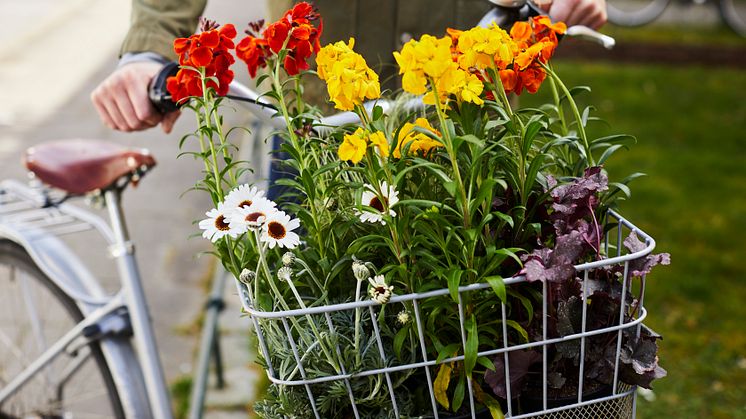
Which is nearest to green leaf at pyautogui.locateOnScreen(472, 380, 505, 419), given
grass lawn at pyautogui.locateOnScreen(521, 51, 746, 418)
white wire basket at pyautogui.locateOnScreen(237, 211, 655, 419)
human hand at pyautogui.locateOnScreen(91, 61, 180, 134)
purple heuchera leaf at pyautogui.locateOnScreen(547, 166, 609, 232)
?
white wire basket at pyautogui.locateOnScreen(237, 211, 655, 419)

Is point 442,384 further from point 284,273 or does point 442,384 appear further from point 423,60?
point 423,60

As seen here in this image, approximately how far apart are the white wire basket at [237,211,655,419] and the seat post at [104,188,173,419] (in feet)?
3.48

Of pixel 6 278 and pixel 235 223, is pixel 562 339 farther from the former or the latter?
pixel 6 278

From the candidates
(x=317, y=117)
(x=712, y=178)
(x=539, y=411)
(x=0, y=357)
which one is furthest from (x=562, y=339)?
(x=712, y=178)

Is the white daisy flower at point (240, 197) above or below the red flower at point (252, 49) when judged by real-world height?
below

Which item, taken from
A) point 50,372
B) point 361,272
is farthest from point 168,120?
point 50,372

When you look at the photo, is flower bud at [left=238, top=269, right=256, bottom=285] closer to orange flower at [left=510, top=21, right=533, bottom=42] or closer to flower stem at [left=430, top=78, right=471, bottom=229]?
flower stem at [left=430, top=78, right=471, bottom=229]

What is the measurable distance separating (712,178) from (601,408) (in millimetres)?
4435

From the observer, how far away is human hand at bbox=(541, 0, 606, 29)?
1711 mm

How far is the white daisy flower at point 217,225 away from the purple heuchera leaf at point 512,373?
1.13 feet

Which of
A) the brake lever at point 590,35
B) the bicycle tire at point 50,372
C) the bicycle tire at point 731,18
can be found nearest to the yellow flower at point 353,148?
the brake lever at point 590,35

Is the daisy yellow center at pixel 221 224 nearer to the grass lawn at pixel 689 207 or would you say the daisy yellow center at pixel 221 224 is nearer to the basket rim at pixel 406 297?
the basket rim at pixel 406 297

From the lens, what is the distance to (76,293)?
229cm

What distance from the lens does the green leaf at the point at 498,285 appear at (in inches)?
40.8
